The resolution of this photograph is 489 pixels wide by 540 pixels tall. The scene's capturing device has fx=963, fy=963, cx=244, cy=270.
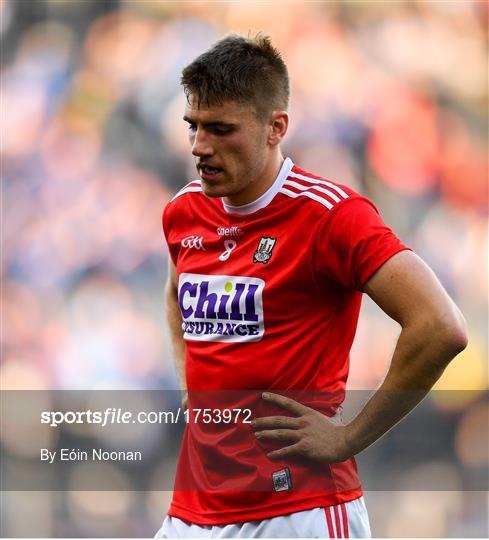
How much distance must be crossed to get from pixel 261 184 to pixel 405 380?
593 millimetres

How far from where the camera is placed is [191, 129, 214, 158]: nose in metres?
2.24

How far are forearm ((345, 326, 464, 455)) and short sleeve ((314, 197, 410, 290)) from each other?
16 cm

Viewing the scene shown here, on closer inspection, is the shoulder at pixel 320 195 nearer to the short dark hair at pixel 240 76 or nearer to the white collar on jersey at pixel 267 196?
the white collar on jersey at pixel 267 196

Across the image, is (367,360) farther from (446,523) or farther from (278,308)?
(278,308)

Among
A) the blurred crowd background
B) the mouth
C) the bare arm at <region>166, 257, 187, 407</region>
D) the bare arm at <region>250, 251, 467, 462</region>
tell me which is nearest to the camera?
the bare arm at <region>250, 251, 467, 462</region>

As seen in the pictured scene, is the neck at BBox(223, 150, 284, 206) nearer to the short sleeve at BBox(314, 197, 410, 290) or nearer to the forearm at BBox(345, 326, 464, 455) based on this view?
the short sleeve at BBox(314, 197, 410, 290)

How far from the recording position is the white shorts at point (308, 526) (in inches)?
85.4

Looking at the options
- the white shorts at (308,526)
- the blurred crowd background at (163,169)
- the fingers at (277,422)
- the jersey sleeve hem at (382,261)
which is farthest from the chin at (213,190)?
the blurred crowd background at (163,169)

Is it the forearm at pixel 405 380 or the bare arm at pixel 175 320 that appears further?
the bare arm at pixel 175 320

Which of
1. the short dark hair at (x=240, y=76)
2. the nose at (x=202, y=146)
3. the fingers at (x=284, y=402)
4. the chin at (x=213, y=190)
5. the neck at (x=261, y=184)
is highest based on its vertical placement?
the short dark hair at (x=240, y=76)

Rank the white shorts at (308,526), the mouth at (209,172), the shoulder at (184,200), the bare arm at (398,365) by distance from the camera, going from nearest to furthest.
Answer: the bare arm at (398,365) → the white shorts at (308,526) → the mouth at (209,172) → the shoulder at (184,200)

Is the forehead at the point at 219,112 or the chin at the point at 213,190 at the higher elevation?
the forehead at the point at 219,112

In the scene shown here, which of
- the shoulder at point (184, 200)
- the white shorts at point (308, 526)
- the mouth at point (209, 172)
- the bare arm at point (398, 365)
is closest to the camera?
the bare arm at point (398, 365)

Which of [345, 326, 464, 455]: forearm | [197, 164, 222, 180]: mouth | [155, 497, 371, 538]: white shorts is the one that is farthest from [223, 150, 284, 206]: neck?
[155, 497, 371, 538]: white shorts
